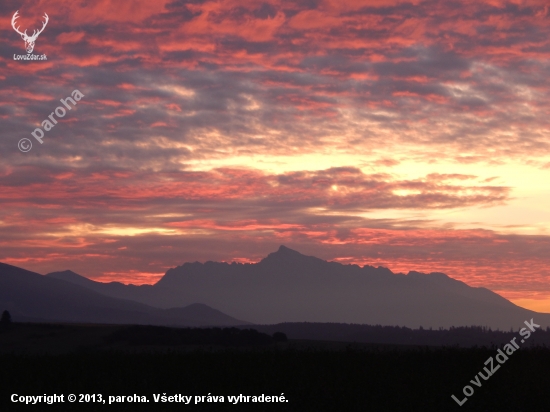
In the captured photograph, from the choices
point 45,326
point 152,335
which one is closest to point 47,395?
point 152,335

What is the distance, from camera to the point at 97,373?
35.6 m

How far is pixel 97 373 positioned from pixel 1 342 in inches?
2330

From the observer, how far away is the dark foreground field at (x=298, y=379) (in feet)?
94.1

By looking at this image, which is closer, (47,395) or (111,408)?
(111,408)

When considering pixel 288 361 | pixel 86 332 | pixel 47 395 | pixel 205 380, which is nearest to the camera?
pixel 47 395

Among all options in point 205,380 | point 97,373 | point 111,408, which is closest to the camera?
point 111,408

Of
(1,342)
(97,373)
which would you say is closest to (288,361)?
(97,373)

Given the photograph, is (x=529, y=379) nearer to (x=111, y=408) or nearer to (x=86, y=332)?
(x=111, y=408)

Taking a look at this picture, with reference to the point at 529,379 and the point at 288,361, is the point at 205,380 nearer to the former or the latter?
the point at 288,361

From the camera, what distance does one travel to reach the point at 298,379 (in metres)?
32.6

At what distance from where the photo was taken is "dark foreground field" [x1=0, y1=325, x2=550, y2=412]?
94.1ft

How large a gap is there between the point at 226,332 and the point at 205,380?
57566 millimetres

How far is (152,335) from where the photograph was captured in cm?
8494

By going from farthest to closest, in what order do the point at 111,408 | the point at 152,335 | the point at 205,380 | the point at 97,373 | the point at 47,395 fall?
the point at 152,335 → the point at 97,373 → the point at 205,380 → the point at 47,395 → the point at 111,408
